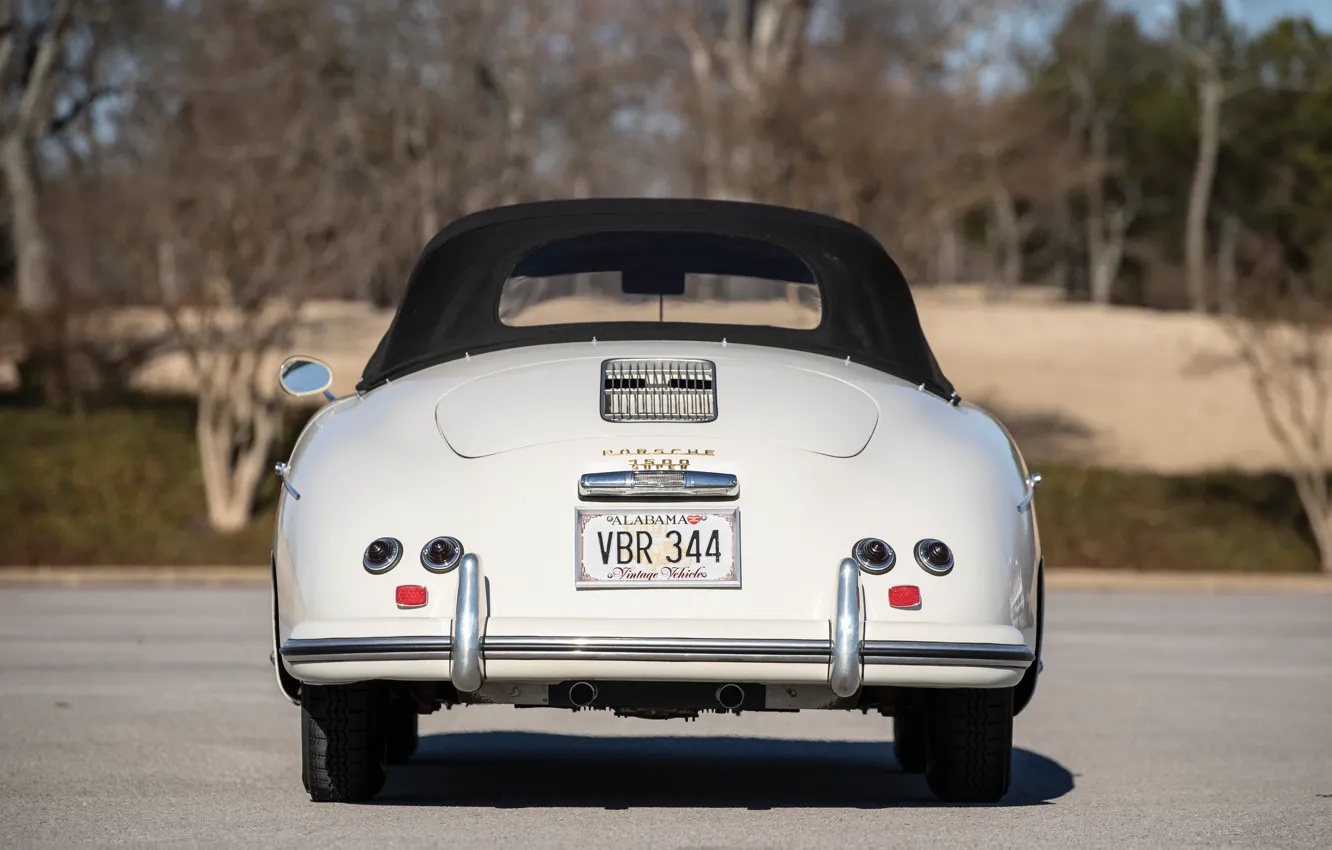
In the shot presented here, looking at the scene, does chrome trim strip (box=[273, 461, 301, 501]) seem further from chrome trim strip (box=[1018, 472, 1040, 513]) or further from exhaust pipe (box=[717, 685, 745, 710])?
chrome trim strip (box=[1018, 472, 1040, 513])

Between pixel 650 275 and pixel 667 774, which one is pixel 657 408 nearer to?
pixel 650 275

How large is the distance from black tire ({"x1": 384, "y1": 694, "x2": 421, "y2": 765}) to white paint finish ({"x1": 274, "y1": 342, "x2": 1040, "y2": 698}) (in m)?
1.31

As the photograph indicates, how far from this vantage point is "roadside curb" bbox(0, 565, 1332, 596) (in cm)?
1912

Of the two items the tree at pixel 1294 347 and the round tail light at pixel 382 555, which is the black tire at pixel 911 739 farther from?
the tree at pixel 1294 347

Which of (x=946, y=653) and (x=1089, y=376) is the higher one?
(x=946, y=653)

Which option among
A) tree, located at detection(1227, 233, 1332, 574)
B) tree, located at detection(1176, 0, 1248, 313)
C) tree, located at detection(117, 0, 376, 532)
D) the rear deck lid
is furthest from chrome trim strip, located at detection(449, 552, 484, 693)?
tree, located at detection(1176, 0, 1248, 313)

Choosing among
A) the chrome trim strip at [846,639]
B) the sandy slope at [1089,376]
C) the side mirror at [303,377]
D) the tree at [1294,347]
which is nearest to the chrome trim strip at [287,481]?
the side mirror at [303,377]

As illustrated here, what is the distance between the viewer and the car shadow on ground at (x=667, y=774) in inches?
256

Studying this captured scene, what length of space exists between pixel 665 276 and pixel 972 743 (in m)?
1.73

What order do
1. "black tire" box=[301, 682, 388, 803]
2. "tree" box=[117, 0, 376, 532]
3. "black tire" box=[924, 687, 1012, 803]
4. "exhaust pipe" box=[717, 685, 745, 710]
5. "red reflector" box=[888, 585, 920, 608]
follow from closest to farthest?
"red reflector" box=[888, 585, 920, 608] < "exhaust pipe" box=[717, 685, 745, 710] < "black tire" box=[301, 682, 388, 803] < "black tire" box=[924, 687, 1012, 803] < "tree" box=[117, 0, 376, 532]

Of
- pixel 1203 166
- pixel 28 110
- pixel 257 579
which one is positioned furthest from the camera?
pixel 1203 166

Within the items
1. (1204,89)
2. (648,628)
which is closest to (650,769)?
(648,628)

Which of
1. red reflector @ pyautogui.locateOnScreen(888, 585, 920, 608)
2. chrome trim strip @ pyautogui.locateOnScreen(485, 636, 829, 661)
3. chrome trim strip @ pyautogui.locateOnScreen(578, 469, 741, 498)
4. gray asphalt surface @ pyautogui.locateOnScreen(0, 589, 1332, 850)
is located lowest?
gray asphalt surface @ pyautogui.locateOnScreen(0, 589, 1332, 850)

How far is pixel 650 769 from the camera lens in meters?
7.39
